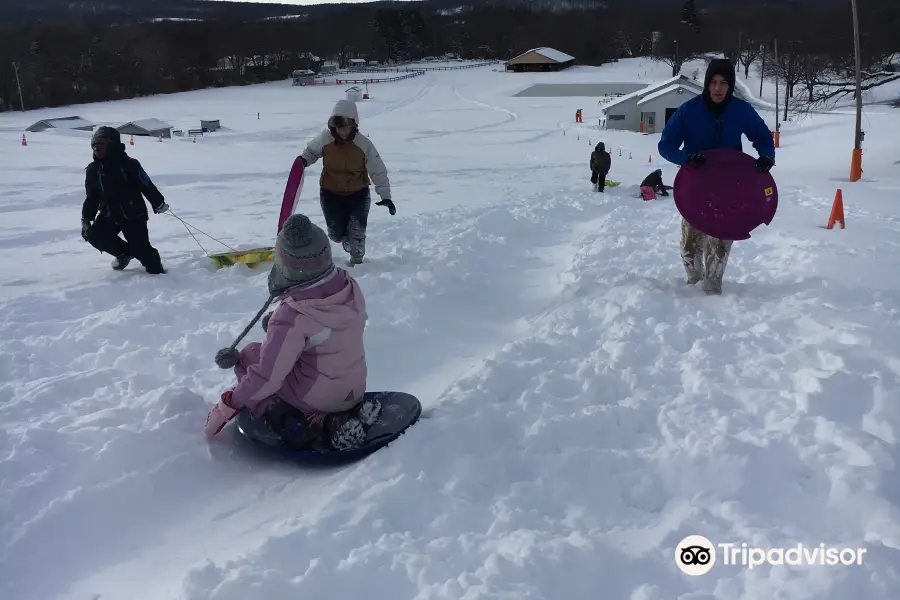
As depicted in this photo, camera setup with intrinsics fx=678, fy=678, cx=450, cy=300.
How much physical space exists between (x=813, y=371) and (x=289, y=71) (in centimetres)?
10508

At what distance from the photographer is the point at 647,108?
1625 inches

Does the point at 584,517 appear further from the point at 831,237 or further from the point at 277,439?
the point at 831,237

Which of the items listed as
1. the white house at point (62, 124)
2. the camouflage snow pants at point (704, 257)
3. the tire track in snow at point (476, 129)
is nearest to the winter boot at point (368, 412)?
the camouflage snow pants at point (704, 257)

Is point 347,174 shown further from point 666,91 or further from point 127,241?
point 666,91

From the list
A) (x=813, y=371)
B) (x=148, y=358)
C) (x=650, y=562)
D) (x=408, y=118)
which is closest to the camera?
(x=650, y=562)

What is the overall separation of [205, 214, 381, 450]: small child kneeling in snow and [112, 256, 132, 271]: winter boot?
4.18m

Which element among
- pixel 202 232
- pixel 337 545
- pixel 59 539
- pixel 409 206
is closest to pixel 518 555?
pixel 337 545

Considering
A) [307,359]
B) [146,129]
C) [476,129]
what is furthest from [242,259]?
[146,129]

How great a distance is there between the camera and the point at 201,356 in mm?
5293

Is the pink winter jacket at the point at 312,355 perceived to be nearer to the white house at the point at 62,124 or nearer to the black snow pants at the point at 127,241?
the black snow pants at the point at 127,241

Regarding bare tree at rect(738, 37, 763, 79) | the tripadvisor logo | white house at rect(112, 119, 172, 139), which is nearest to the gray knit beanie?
the tripadvisor logo

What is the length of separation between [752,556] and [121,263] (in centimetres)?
688

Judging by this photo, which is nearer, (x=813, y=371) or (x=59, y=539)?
(x=59, y=539)

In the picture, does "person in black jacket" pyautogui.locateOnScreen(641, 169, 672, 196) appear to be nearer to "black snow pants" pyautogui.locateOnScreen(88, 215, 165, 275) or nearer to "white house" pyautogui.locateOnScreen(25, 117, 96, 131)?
"black snow pants" pyautogui.locateOnScreen(88, 215, 165, 275)
